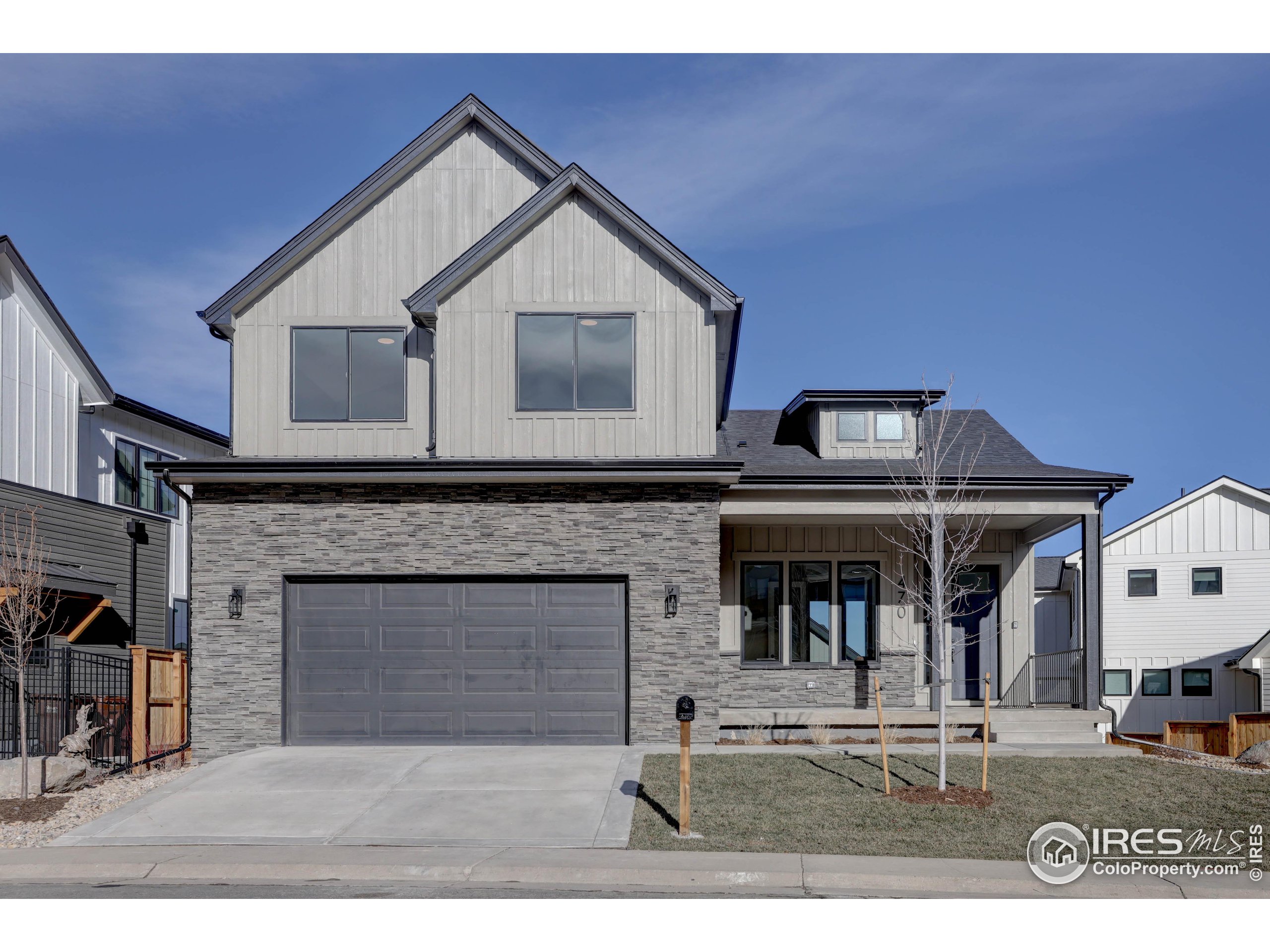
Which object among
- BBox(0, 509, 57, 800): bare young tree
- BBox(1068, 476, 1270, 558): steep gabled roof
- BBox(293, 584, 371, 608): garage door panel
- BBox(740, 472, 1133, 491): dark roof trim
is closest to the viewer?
BBox(0, 509, 57, 800): bare young tree

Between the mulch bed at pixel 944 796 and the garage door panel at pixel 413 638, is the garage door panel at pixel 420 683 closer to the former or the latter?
the garage door panel at pixel 413 638

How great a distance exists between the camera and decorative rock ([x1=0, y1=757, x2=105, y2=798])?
13.1m

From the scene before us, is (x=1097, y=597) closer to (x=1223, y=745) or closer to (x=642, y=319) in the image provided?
(x=1223, y=745)

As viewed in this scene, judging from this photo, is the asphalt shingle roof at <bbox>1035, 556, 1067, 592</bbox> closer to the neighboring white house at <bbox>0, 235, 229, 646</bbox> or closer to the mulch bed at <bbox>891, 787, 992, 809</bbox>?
the mulch bed at <bbox>891, 787, 992, 809</bbox>

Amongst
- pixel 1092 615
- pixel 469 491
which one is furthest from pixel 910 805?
pixel 469 491

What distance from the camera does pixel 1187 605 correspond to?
31609 mm

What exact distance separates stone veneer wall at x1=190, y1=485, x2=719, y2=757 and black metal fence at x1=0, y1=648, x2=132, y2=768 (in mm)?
1353

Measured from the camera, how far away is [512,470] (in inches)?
611

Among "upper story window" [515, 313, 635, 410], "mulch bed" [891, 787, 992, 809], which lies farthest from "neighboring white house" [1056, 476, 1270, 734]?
"mulch bed" [891, 787, 992, 809]

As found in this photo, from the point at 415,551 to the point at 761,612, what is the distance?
22.4 feet

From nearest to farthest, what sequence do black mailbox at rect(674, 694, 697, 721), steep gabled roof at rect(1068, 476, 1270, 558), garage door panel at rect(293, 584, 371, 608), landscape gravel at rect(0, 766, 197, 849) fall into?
1. black mailbox at rect(674, 694, 697, 721)
2. landscape gravel at rect(0, 766, 197, 849)
3. garage door panel at rect(293, 584, 371, 608)
4. steep gabled roof at rect(1068, 476, 1270, 558)

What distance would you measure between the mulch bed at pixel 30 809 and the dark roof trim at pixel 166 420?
37.0ft

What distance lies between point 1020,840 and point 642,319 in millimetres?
8929

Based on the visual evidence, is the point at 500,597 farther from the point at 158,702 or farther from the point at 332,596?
the point at 158,702
